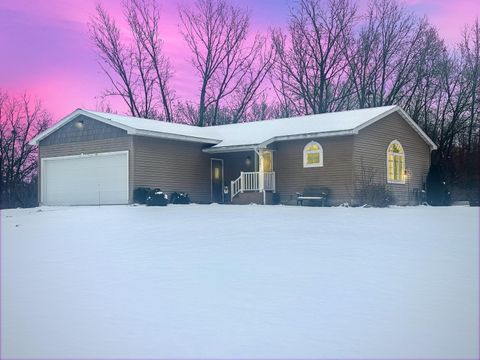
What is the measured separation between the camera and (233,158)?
77.5ft

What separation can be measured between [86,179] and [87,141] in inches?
61.3

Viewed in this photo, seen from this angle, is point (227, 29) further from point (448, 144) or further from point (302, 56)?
point (448, 144)

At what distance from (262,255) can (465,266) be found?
311 centimetres

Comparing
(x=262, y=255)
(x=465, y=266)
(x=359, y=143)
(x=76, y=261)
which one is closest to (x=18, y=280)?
(x=76, y=261)

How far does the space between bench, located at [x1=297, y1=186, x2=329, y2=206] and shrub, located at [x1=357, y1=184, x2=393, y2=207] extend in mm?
1329

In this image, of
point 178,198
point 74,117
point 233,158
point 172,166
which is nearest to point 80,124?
point 74,117

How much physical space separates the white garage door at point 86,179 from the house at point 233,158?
41mm

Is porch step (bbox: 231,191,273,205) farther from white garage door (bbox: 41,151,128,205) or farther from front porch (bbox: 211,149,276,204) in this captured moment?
white garage door (bbox: 41,151,128,205)

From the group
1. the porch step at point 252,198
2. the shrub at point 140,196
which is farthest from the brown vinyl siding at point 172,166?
the porch step at point 252,198

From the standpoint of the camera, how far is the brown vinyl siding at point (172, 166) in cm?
2048

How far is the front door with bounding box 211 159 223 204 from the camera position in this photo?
2389 centimetres

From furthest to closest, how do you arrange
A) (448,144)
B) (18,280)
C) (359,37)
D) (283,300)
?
(359,37)
(448,144)
(18,280)
(283,300)

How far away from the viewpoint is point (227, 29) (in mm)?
39469

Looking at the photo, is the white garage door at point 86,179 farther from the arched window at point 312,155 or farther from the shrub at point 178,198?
the arched window at point 312,155
